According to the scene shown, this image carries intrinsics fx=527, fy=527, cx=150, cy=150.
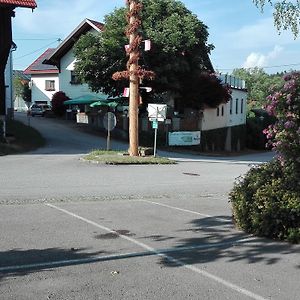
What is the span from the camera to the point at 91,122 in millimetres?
45250

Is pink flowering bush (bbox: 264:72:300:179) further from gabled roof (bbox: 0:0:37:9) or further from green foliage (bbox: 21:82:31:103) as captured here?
green foliage (bbox: 21:82:31:103)

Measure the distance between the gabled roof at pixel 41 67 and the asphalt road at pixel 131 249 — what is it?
45763 mm

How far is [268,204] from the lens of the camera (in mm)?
7555

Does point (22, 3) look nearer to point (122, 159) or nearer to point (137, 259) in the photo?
point (122, 159)

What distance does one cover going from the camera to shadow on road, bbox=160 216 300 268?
654 cm

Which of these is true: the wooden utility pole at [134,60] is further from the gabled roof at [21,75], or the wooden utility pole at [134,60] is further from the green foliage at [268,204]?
the gabled roof at [21,75]

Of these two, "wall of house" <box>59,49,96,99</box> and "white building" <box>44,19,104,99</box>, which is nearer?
"white building" <box>44,19,104,99</box>

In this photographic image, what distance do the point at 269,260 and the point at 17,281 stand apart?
9.98ft

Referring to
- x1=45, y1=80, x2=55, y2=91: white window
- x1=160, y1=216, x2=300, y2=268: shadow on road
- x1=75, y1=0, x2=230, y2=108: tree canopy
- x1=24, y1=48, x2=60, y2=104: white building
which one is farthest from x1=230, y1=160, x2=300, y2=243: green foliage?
x1=45, y1=80, x2=55, y2=91: white window

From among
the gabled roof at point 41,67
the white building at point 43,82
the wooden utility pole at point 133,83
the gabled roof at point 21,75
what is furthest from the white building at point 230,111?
the gabled roof at point 21,75

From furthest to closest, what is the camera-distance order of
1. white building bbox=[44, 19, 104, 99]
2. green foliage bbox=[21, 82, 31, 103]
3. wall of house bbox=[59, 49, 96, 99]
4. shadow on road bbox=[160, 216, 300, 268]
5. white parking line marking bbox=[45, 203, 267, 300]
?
green foliage bbox=[21, 82, 31, 103] → wall of house bbox=[59, 49, 96, 99] → white building bbox=[44, 19, 104, 99] → shadow on road bbox=[160, 216, 300, 268] → white parking line marking bbox=[45, 203, 267, 300]

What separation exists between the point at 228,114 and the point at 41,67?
22.9 meters

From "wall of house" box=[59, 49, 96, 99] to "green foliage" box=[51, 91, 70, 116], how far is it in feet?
2.16

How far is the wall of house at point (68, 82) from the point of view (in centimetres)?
5003
